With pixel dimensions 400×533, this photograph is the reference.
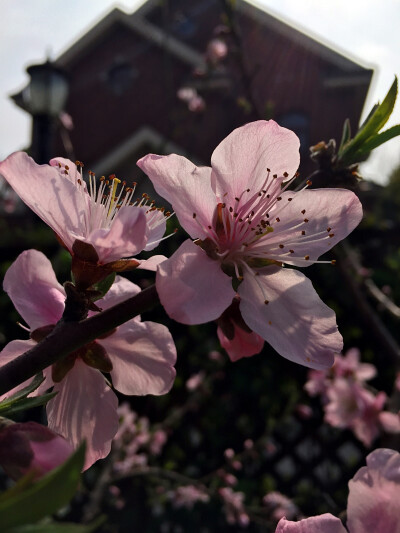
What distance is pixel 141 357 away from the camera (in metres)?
0.67

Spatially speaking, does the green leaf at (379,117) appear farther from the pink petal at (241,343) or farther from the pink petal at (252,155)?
the pink petal at (241,343)

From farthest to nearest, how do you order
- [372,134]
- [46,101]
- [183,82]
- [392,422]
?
[183,82] < [46,101] < [392,422] < [372,134]

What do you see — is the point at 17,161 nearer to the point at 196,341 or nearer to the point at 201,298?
the point at 201,298

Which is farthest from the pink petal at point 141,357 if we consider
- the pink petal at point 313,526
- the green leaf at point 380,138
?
the green leaf at point 380,138

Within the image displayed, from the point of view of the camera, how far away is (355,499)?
1.84ft

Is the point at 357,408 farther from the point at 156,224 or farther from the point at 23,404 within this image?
the point at 23,404

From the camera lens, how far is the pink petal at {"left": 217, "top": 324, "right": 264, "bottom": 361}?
65 centimetres

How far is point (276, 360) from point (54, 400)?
12.5 feet

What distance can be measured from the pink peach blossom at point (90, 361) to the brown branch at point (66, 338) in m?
0.13

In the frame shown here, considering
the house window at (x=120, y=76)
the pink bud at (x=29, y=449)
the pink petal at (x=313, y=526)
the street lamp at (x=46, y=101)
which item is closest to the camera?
the pink bud at (x=29, y=449)

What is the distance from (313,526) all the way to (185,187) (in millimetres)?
393

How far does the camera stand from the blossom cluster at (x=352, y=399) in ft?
7.98

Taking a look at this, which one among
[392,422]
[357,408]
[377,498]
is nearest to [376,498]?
[377,498]

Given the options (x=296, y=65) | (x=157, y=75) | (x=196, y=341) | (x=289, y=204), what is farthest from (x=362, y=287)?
(x=157, y=75)
